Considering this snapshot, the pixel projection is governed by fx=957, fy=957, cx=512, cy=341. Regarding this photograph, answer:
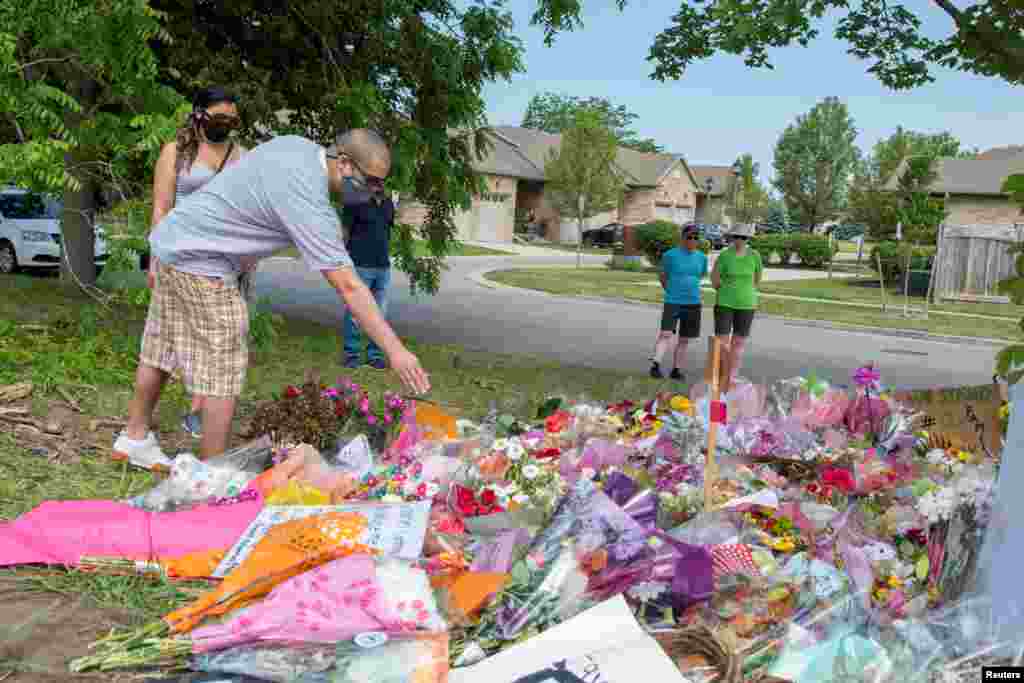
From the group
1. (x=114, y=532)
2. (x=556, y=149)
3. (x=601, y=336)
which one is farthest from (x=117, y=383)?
(x=556, y=149)

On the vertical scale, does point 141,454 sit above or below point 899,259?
below

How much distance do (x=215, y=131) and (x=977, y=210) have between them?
43.0m

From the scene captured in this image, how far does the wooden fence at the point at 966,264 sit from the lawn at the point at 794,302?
51.5 inches

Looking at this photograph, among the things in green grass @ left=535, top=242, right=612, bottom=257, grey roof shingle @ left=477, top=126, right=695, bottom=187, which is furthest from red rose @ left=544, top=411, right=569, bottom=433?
grey roof shingle @ left=477, top=126, right=695, bottom=187

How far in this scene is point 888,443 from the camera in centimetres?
484

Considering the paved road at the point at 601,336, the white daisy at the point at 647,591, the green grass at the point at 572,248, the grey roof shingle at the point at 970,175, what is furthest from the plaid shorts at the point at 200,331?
the green grass at the point at 572,248

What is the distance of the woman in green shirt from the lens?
370 inches

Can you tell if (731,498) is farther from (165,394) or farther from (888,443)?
(165,394)

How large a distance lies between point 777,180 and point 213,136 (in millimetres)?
63095

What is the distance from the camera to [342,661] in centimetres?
250

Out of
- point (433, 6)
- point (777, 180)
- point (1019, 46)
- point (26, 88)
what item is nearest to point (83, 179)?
point (26, 88)

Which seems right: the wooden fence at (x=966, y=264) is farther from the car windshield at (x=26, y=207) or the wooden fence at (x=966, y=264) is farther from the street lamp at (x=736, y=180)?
the street lamp at (x=736, y=180)

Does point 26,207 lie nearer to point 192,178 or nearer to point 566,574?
point 192,178

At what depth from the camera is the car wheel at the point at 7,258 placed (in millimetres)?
17094
